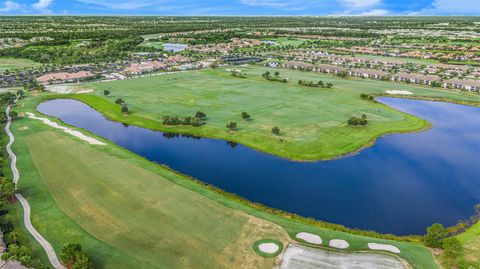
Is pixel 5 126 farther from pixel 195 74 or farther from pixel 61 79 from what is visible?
pixel 195 74

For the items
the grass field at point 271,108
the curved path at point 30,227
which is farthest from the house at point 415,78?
the curved path at point 30,227

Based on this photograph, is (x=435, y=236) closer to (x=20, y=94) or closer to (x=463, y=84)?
(x=463, y=84)

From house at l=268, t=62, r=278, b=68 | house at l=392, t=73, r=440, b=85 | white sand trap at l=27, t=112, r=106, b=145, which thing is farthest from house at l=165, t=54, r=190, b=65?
house at l=392, t=73, r=440, b=85

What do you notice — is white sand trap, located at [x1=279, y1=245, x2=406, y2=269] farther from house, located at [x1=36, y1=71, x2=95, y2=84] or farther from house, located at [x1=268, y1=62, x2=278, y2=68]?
house, located at [x1=268, y1=62, x2=278, y2=68]

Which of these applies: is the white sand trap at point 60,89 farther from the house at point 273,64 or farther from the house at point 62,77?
the house at point 273,64

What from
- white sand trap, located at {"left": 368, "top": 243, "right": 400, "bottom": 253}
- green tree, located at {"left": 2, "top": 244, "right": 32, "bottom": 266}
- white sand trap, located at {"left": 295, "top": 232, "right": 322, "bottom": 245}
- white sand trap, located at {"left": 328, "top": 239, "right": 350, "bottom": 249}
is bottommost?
white sand trap, located at {"left": 295, "top": 232, "right": 322, "bottom": 245}

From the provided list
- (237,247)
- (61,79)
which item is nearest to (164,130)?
(237,247)
